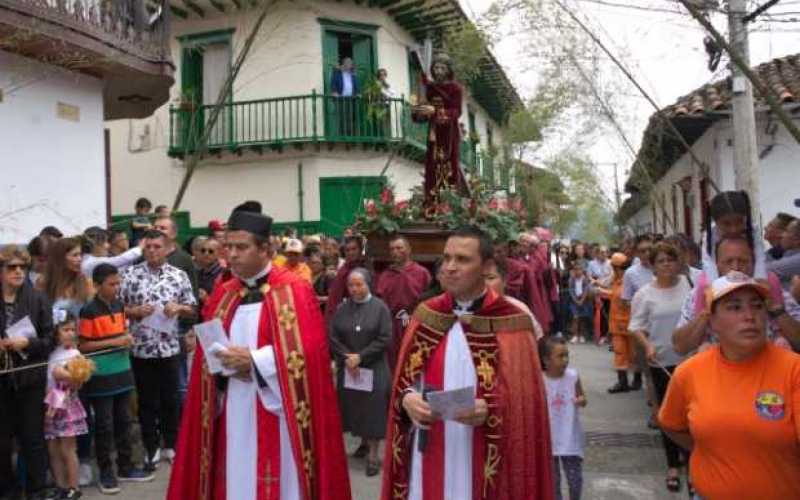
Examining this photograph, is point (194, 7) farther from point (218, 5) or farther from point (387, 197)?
point (387, 197)

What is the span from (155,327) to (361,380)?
1834 mm

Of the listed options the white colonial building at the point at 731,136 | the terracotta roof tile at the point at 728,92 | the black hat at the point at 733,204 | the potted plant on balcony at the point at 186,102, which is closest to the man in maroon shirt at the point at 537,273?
the white colonial building at the point at 731,136

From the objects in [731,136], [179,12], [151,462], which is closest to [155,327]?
[151,462]

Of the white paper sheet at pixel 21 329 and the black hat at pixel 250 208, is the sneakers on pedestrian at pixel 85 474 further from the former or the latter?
the black hat at pixel 250 208

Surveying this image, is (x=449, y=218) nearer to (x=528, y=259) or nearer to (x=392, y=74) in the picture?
(x=528, y=259)

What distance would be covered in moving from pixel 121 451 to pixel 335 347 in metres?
1.99

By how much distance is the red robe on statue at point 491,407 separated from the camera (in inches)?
139

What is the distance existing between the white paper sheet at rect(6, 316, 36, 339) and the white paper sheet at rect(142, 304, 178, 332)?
43.5 inches

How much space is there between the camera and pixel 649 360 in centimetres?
630

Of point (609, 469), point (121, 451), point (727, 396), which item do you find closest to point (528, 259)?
point (609, 469)

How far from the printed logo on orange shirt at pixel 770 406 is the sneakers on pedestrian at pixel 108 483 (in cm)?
499

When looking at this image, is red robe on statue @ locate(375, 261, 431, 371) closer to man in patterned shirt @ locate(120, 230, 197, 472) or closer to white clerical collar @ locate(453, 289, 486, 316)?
man in patterned shirt @ locate(120, 230, 197, 472)

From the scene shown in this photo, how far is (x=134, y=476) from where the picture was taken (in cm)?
657

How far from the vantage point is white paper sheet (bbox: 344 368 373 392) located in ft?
23.2
